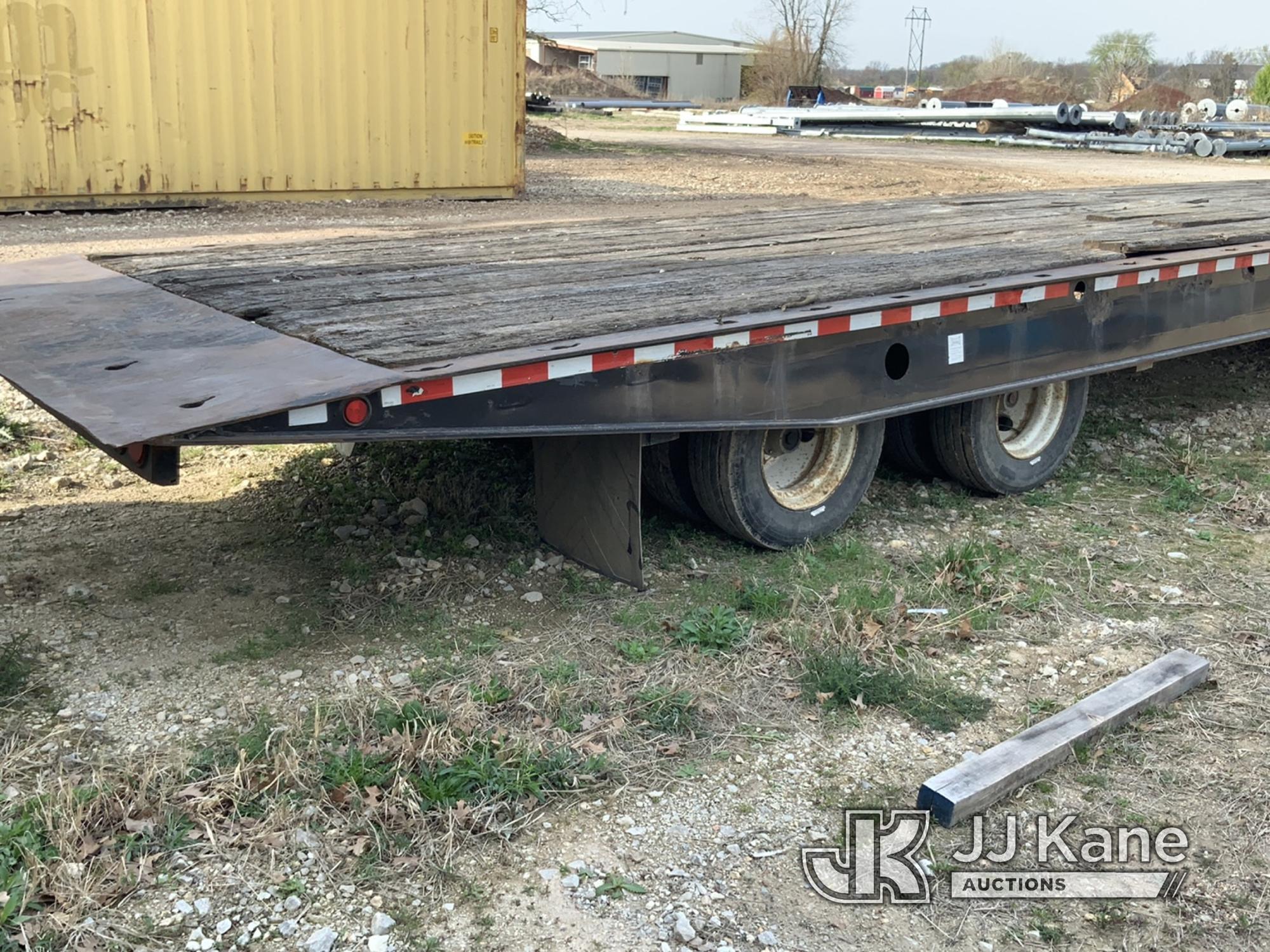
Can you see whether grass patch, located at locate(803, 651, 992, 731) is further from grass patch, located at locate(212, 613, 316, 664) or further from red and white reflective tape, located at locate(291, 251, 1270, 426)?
grass patch, located at locate(212, 613, 316, 664)

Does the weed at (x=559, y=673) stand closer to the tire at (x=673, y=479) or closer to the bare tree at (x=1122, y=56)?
the tire at (x=673, y=479)

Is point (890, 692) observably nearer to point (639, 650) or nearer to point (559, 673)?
point (639, 650)

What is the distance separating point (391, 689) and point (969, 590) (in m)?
2.12

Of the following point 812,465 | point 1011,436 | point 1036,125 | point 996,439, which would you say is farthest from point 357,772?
point 1036,125

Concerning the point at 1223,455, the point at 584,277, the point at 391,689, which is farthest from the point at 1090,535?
the point at 391,689

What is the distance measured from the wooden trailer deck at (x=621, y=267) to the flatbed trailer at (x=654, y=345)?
2 centimetres

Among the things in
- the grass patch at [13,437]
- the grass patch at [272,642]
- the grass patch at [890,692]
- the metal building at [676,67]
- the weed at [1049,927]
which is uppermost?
the metal building at [676,67]

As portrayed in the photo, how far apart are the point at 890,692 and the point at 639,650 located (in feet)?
2.53

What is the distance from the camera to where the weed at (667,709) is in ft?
12.0

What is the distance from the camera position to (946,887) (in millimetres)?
3055

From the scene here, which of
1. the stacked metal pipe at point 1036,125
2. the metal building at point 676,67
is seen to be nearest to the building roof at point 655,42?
the metal building at point 676,67

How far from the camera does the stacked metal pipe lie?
25281 millimetres

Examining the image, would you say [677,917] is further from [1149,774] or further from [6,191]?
[6,191]

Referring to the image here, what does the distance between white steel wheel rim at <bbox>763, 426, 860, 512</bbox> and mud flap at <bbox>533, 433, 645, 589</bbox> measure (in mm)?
705
